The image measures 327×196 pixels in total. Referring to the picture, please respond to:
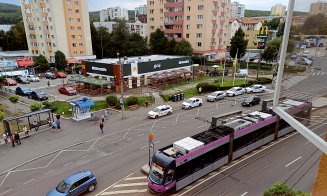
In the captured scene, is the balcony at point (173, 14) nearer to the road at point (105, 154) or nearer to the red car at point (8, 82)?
the red car at point (8, 82)

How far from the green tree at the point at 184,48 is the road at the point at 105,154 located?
40836mm

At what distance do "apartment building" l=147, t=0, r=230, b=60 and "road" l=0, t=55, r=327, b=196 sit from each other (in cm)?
4616

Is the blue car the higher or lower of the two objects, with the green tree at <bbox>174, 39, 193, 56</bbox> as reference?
lower

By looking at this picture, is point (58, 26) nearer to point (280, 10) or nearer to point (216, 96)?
point (216, 96)

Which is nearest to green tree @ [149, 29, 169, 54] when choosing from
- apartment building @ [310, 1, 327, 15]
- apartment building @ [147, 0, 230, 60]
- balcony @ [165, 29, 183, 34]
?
balcony @ [165, 29, 183, 34]

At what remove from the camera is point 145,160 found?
1989 centimetres

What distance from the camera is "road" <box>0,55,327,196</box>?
671 inches

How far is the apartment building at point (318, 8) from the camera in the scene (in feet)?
15.7

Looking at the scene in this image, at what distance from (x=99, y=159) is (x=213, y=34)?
204 feet

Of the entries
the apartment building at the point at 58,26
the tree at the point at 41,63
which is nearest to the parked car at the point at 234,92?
the apartment building at the point at 58,26

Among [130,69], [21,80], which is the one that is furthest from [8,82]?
[130,69]

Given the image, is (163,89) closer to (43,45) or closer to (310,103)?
(310,103)

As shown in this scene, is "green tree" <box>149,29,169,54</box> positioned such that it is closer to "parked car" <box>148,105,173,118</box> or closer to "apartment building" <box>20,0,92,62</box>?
"apartment building" <box>20,0,92,62</box>

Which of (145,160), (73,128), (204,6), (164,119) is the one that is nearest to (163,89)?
(164,119)
